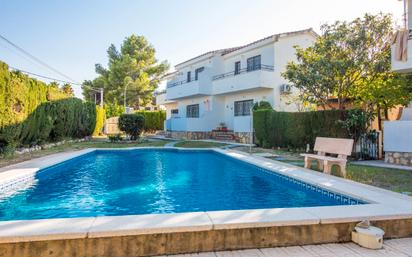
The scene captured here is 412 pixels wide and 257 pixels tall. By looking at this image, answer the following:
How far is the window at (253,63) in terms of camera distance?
22.8 metres

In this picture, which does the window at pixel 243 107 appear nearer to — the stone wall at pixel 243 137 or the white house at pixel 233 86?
the white house at pixel 233 86

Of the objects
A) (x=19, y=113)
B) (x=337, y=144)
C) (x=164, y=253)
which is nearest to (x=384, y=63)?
(x=337, y=144)

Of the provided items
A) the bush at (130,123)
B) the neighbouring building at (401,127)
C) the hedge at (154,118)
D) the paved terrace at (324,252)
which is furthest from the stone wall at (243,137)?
the paved terrace at (324,252)

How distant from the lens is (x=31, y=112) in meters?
14.7

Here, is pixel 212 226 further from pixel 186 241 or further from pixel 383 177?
pixel 383 177

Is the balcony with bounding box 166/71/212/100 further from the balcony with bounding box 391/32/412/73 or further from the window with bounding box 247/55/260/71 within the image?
the balcony with bounding box 391/32/412/73

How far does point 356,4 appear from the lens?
15125 mm

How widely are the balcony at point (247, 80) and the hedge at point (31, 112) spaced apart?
12.6 meters

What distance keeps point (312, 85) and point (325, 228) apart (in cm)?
1248

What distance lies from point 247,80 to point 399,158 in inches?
480

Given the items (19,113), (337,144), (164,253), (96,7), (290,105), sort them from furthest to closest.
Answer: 1. (290,105)
2. (96,7)
3. (19,113)
4. (337,144)
5. (164,253)

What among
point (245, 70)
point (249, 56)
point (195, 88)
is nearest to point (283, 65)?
point (249, 56)

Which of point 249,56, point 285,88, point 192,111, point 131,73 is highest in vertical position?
point 131,73

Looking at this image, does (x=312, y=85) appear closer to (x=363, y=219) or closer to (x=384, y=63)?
(x=384, y=63)
